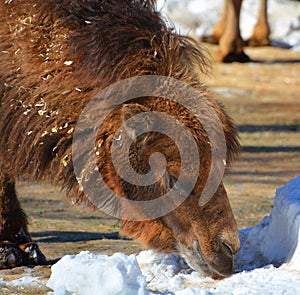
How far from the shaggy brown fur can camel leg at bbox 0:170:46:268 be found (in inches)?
29.0

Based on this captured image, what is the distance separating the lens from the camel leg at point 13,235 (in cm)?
556

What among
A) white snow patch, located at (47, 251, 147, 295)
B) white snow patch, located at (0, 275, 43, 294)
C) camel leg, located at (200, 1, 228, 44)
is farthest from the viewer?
camel leg, located at (200, 1, 228, 44)

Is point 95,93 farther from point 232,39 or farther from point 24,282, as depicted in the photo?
point 232,39

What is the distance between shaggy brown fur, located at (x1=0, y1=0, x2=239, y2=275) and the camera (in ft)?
15.1

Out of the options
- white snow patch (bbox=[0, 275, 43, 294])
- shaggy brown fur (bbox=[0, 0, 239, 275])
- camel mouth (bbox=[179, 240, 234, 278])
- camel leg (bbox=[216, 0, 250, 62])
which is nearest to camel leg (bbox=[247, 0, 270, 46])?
camel leg (bbox=[216, 0, 250, 62])

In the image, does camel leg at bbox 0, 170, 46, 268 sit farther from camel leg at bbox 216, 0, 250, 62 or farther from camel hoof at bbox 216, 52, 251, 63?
Result: camel hoof at bbox 216, 52, 251, 63

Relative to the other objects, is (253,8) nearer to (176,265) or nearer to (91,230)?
(91,230)

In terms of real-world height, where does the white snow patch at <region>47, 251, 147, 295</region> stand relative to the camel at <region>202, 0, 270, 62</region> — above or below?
below

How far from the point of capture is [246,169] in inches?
384

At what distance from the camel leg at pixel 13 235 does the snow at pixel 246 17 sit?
13.8 m

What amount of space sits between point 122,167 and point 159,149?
0.23 metres

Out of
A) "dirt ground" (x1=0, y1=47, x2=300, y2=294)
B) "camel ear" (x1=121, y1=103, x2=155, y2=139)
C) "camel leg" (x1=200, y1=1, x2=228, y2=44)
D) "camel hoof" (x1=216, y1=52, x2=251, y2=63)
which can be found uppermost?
"camel leg" (x1=200, y1=1, x2=228, y2=44)

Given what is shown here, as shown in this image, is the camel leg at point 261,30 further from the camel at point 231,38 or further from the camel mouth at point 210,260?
the camel mouth at point 210,260

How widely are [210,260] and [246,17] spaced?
1637 centimetres
